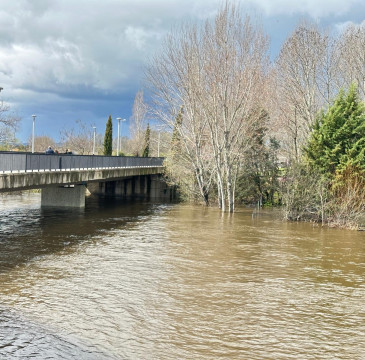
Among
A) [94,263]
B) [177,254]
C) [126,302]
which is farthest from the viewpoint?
[177,254]

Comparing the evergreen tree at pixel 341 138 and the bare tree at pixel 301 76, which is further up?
the bare tree at pixel 301 76

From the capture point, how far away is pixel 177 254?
17.2 metres

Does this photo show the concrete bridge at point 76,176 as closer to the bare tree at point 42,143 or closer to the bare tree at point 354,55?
the bare tree at point 354,55

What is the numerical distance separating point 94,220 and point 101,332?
18.2 meters

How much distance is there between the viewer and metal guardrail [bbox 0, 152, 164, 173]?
66.3 feet

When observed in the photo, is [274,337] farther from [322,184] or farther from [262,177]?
[262,177]

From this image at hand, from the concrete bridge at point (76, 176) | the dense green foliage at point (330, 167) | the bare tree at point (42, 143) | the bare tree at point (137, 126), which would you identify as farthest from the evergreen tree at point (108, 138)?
the dense green foliage at point (330, 167)

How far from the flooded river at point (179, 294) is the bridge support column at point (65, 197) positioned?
10.5 meters

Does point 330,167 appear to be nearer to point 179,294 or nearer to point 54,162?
point 54,162

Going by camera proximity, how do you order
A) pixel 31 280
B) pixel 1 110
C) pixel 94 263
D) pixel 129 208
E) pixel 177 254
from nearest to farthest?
pixel 31 280
pixel 94 263
pixel 177 254
pixel 129 208
pixel 1 110

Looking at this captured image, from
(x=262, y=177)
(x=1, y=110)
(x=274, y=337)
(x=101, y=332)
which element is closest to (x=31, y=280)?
(x=101, y=332)

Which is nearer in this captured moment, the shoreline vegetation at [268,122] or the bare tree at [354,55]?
the shoreline vegetation at [268,122]

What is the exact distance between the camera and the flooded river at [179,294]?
8.74 meters

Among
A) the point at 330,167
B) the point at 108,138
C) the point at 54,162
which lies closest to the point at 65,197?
the point at 54,162
